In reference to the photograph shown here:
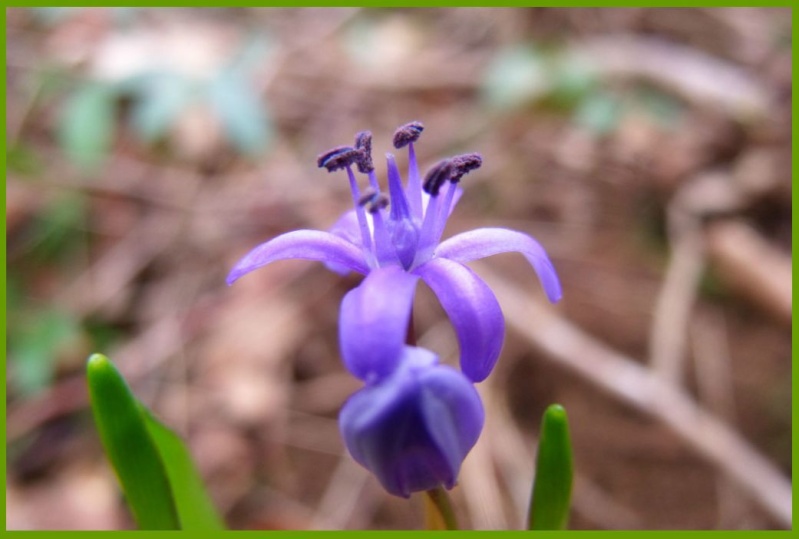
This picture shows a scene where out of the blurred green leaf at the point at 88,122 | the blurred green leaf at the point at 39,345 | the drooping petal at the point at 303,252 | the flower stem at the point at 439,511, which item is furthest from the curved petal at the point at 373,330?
the blurred green leaf at the point at 88,122

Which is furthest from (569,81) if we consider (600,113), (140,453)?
(140,453)

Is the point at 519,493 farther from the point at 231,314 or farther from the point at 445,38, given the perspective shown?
the point at 445,38

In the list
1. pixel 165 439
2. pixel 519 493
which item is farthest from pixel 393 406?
pixel 519 493

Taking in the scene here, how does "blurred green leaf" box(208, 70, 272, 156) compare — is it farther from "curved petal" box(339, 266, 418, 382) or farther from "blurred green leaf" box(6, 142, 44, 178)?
"curved petal" box(339, 266, 418, 382)

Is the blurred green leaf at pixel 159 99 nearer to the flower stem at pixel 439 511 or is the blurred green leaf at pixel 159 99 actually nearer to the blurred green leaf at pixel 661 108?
the blurred green leaf at pixel 661 108

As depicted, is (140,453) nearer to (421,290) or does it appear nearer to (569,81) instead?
(421,290)

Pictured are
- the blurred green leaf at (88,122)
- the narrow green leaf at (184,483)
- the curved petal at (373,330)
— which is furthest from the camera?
the blurred green leaf at (88,122)

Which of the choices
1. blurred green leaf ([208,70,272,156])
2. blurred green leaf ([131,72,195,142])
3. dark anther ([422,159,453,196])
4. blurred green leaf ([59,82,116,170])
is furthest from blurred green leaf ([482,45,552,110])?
dark anther ([422,159,453,196])
